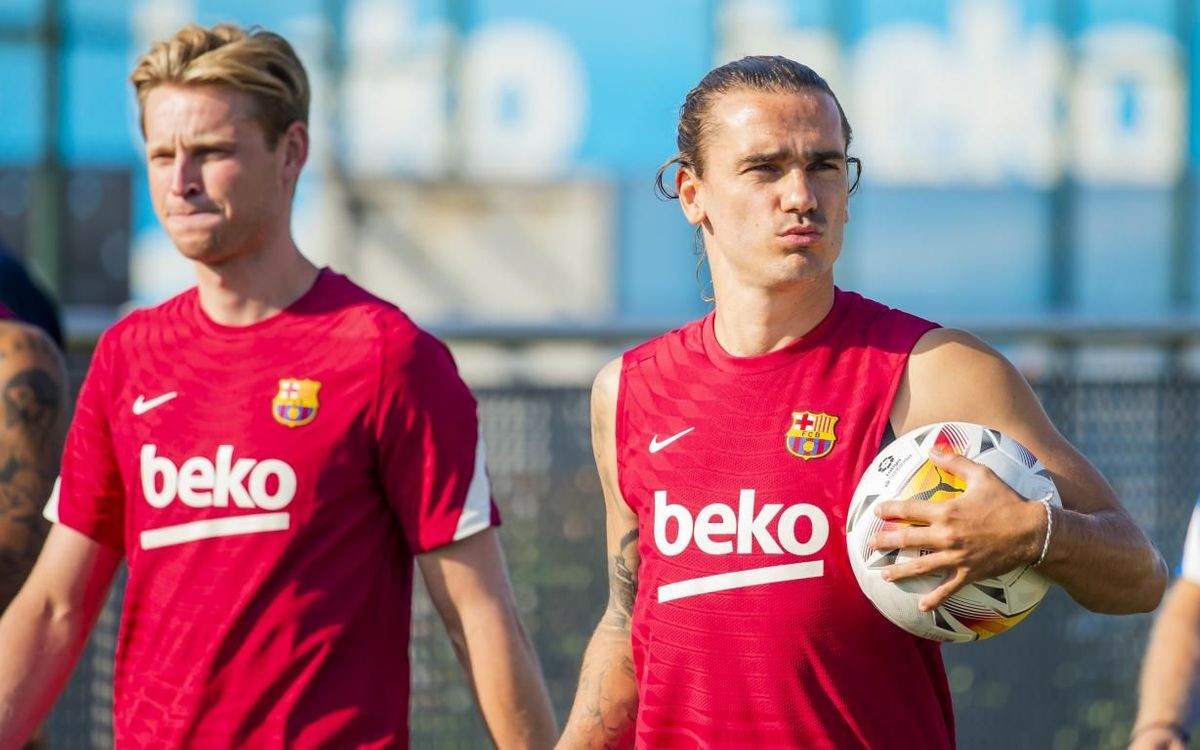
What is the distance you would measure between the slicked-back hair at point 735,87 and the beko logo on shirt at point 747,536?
0.73 metres

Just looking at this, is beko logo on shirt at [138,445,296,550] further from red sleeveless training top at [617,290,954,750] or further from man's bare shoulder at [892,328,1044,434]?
man's bare shoulder at [892,328,1044,434]

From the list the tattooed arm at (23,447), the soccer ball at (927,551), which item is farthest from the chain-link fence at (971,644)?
the soccer ball at (927,551)

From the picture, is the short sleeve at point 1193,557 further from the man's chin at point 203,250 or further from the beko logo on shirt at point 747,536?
the man's chin at point 203,250

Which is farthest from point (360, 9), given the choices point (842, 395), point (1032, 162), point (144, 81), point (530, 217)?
point (842, 395)

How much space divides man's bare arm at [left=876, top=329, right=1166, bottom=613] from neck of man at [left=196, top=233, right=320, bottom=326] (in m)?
1.54

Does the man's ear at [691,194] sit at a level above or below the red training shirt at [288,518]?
above

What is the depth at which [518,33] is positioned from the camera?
46.1 feet

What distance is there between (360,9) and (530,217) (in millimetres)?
2202

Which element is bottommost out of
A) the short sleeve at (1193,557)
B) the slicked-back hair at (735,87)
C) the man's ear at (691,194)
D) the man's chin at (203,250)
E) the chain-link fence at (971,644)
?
the chain-link fence at (971,644)

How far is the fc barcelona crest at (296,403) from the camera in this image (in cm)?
379

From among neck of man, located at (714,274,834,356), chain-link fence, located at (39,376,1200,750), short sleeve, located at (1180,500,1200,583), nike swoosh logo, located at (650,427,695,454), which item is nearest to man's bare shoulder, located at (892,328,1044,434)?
neck of man, located at (714,274,834,356)

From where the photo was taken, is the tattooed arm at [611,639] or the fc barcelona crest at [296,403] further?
the fc barcelona crest at [296,403]

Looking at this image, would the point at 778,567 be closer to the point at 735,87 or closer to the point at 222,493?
the point at 735,87

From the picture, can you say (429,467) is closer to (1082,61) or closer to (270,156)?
(270,156)
